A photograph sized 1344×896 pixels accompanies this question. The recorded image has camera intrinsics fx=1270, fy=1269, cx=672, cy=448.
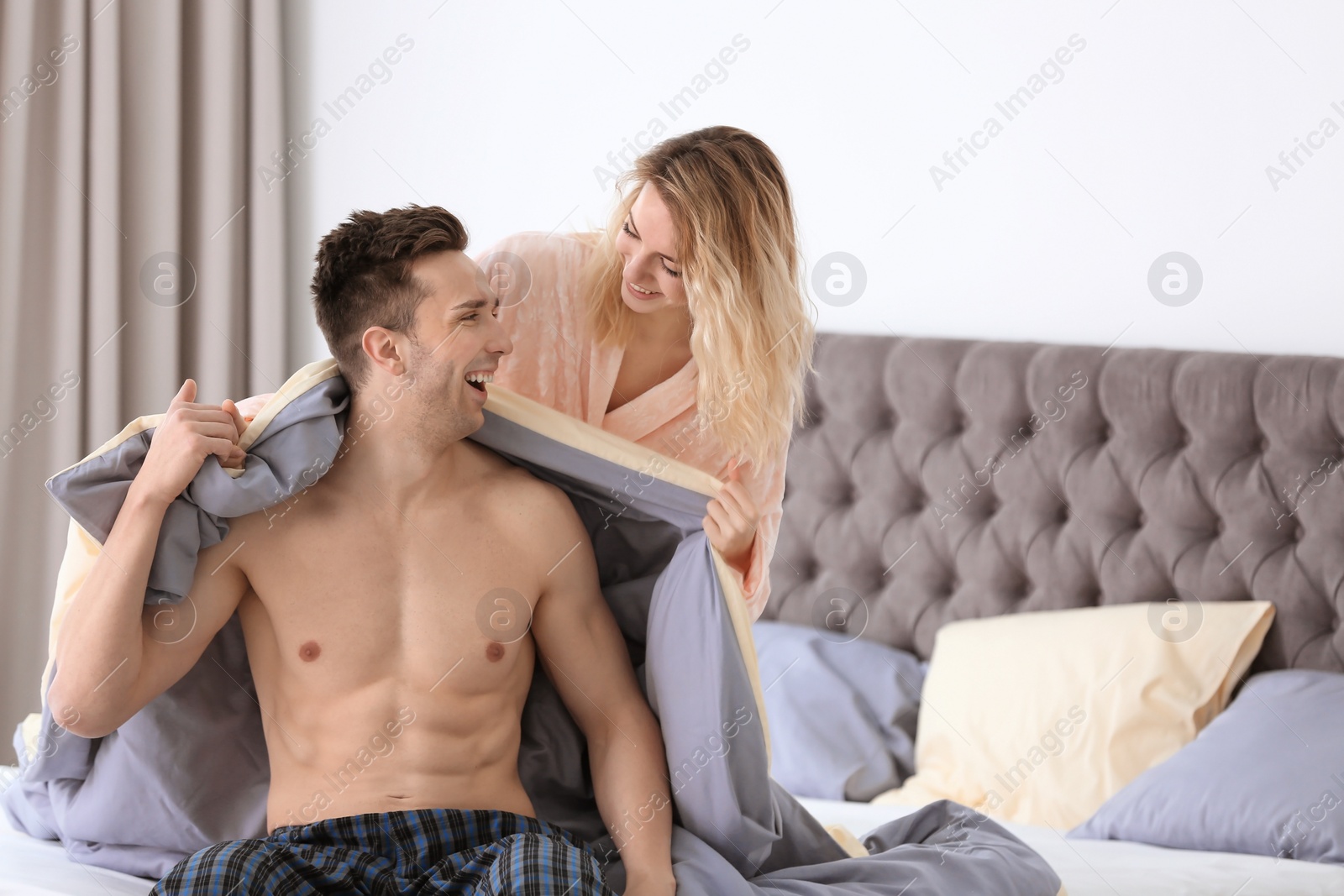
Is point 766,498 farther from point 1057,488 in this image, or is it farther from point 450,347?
point 1057,488

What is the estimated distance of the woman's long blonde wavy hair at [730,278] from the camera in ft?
6.16

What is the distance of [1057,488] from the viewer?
2.78 meters

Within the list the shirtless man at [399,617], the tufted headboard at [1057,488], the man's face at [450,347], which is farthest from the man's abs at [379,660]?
the tufted headboard at [1057,488]

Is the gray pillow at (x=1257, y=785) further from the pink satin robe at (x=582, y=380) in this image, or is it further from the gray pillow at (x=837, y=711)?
the pink satin robe at (x=582, y=380)

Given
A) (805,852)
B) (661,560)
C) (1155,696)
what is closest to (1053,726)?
(1155,696)

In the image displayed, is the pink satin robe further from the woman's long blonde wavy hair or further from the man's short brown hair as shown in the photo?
the man's short brown hair

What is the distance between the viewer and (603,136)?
3.35 metres

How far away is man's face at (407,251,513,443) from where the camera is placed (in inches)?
66.3

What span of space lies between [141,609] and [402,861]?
0.45 m

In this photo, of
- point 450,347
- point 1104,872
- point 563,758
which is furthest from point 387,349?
point 1104,872

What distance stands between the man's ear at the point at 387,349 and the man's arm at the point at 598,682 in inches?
11.8

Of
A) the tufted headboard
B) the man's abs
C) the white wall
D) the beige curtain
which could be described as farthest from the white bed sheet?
the beige curtain

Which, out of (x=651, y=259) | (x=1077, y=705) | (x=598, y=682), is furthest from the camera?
(x=1077, y=705)

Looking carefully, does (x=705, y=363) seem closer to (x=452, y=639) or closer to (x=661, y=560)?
(x=661, y=560)
